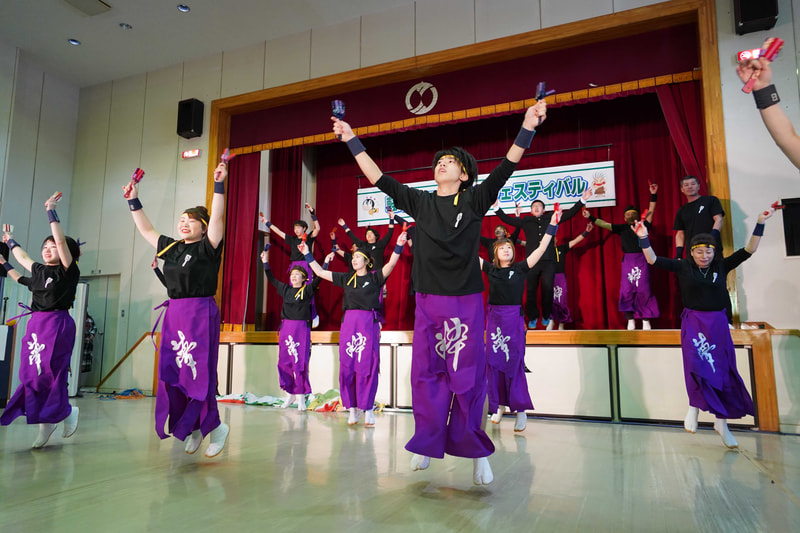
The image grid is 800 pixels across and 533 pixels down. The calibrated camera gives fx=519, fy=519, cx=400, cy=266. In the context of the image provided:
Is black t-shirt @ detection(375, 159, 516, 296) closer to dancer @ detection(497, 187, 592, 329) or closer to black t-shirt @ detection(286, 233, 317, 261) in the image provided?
dancer @ detection(497, 187, 592, 329)

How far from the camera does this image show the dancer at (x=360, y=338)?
15.1 feet

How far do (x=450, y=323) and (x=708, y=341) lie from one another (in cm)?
239

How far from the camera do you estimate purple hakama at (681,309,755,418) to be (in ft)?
11.8

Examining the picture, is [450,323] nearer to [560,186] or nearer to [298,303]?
[298,303]

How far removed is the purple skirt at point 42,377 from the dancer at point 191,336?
3.57 feet

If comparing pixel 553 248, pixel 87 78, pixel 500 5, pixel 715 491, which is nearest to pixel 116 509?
pixel 715 491

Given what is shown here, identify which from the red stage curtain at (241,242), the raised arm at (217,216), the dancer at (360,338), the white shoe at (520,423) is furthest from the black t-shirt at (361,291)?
the red stage curtain at (241,242)


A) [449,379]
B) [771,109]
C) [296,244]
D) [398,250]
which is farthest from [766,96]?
[296,244]

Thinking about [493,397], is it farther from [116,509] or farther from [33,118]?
[33,118]

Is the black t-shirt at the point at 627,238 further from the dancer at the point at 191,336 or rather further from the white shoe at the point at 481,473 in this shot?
the dancer at the point at 191,336

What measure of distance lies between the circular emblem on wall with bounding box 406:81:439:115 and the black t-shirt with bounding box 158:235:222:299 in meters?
4.41

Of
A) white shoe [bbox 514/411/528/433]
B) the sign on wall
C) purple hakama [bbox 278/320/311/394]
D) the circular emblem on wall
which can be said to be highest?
the circular emblem on wall

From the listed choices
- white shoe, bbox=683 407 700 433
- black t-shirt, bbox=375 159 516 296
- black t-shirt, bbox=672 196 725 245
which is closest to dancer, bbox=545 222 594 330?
black t-shirt, bbox=672 196 725 245

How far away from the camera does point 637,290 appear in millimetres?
6008
